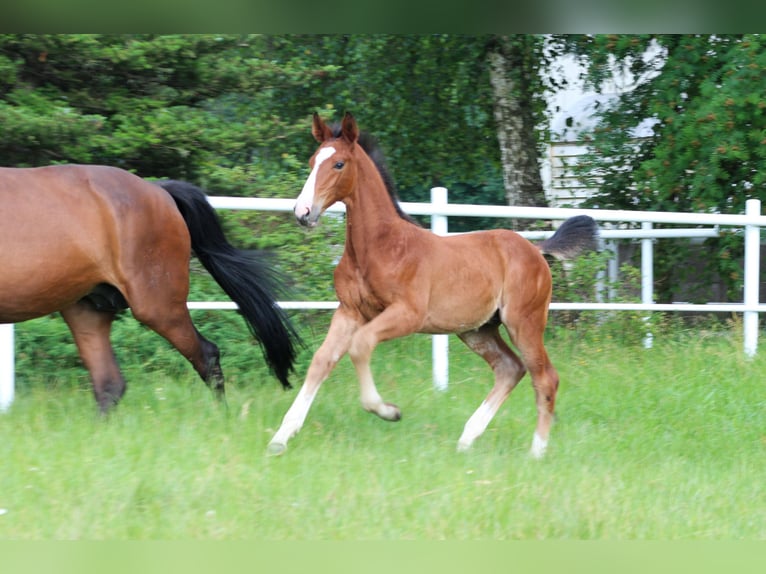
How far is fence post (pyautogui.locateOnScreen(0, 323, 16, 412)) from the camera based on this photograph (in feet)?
20.4

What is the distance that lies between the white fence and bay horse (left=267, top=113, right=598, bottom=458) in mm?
1323

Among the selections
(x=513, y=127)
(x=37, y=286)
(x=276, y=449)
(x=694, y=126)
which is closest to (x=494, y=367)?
(x=276, y=449)

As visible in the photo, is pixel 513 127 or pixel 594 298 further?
pixel 513 127

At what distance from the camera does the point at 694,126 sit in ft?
32.3

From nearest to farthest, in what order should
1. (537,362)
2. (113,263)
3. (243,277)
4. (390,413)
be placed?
(390,413) < (113,263) < (537,362) < (243,277)

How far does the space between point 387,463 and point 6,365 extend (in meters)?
2.75

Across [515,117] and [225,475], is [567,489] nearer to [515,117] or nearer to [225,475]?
[225,475]

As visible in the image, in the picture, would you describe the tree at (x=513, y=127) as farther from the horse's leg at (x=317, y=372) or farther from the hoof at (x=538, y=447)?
the horse's leg at (x=317, y=372)

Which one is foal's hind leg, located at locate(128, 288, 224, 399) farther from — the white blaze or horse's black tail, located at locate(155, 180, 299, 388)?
the white blaze

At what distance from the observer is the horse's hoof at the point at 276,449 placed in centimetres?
496

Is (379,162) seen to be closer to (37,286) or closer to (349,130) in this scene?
(349,130)

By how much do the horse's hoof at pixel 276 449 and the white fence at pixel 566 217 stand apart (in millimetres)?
1786

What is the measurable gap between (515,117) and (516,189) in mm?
863

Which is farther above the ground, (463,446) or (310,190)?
(310,190)
